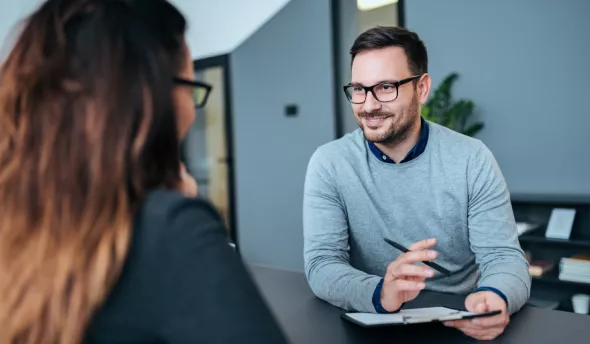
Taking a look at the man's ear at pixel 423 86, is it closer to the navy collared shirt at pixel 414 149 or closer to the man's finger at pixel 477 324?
the navy collared shirt at pixel 414 149

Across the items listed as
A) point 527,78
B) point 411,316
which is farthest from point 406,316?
point 527,78

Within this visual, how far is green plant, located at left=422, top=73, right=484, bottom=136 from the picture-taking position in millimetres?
3156

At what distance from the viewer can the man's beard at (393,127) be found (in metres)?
1.58

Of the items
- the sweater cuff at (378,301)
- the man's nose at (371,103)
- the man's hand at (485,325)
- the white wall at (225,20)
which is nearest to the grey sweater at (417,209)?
the man's nose at (371,103)

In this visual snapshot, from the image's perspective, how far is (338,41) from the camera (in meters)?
4.09

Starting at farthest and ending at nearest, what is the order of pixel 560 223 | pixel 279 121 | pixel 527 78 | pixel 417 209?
1. pixel 279 121
2. pixel 527 78
3. pixel 560 223
4. pixel 417 209

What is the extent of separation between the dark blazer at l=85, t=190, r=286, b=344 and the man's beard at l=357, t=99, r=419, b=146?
108 centimetres

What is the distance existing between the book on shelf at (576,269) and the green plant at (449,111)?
900 mm

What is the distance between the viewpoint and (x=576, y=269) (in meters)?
2.73

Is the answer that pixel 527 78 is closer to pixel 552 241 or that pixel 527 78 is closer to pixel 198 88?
pixel 552 241

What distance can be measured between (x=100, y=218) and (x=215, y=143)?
15.4 ft

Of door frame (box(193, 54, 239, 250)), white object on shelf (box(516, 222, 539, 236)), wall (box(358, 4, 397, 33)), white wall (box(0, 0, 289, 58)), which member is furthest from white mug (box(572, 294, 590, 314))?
white wall (box(0, 0, 289, 58))

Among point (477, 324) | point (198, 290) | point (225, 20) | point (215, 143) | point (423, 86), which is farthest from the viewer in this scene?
point (215, 143)

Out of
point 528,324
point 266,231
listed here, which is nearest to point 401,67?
point 528,324
